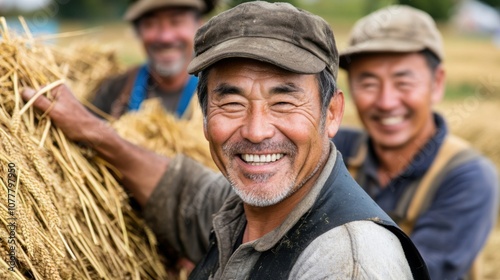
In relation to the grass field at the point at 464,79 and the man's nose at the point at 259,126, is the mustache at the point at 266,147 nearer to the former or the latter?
the man's nose at the point at 259,126

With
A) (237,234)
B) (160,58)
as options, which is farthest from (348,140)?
(237,234)

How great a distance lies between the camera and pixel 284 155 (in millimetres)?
2338

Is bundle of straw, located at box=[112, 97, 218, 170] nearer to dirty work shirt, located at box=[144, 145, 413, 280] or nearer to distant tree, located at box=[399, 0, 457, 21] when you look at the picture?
dirty work shirt, located at box=[144, 145, 413, 280]

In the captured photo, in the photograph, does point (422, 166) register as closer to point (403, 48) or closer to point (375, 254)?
point (403, 48)

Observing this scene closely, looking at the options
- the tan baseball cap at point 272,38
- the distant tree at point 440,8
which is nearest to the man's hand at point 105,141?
the tan baseball cap at point 272,38

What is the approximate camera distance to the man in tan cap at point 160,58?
5281 mm

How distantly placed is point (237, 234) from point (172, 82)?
119 inches

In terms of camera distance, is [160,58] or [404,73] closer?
[404,73]

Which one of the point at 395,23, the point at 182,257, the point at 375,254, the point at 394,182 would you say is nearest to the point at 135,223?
the point at 182,257

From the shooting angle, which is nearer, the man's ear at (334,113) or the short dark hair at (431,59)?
the man's ear at (334,113)

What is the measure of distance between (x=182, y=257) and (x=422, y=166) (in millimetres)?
1495

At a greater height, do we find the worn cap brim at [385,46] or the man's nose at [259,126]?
the man's nose at [259,126]

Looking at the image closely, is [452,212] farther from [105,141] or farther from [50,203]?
[50,203]

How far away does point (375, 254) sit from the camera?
2047 millimetres
